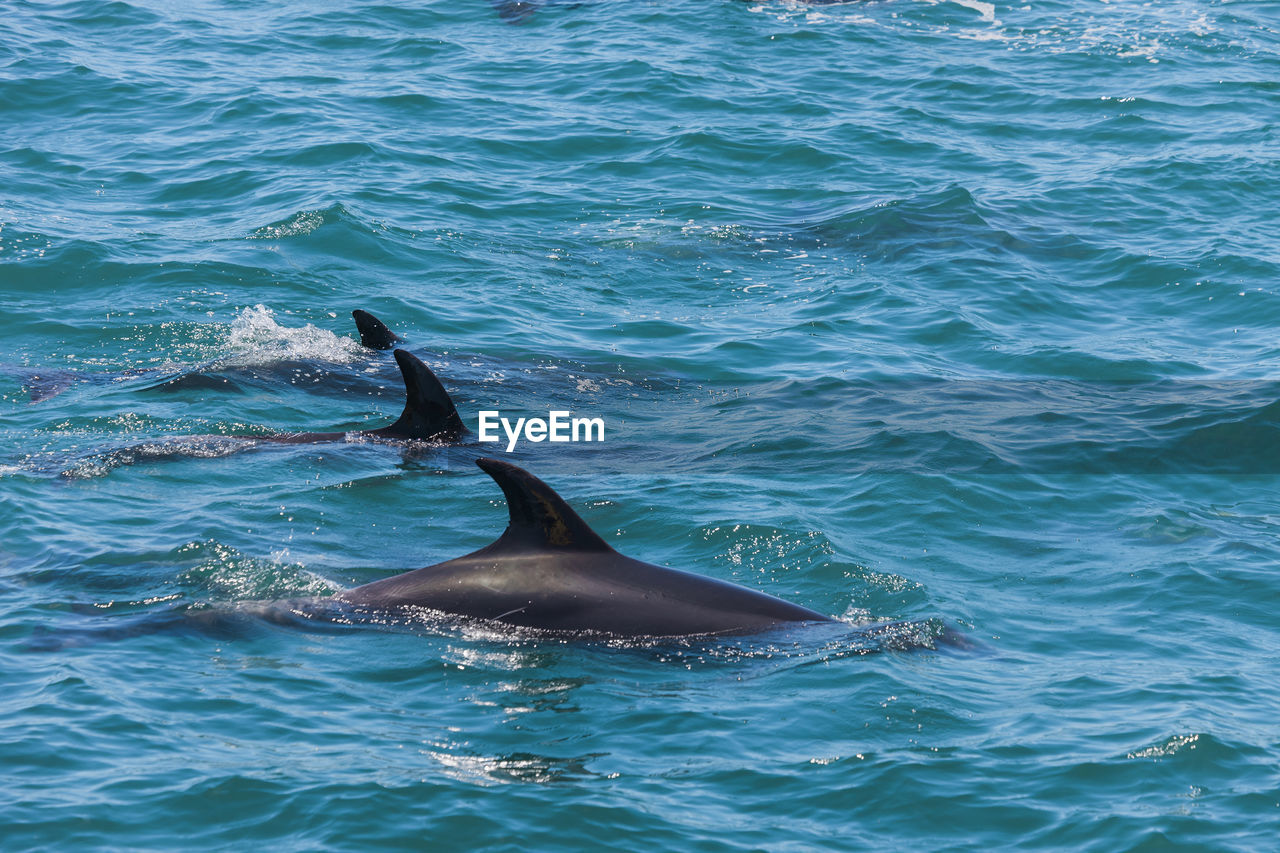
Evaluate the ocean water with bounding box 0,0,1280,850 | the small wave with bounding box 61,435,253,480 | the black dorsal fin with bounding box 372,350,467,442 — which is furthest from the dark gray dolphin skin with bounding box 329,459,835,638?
the small wave with bounding box 61,435,253,480

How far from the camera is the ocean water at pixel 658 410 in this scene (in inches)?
337

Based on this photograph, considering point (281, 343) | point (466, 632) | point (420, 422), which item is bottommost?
point (466, 632)

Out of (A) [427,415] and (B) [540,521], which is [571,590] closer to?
(B) [540,521]

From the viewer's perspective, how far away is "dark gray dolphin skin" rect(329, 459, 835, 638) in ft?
32.4

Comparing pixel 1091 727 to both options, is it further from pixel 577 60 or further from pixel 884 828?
pixel 577 60

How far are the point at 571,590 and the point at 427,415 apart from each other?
4.43 metres

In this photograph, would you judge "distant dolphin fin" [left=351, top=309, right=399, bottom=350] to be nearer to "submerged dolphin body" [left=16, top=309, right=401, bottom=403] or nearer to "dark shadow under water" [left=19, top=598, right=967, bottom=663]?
"submerged dolphin body" [left=16, top=309, right=401, bottom=403]

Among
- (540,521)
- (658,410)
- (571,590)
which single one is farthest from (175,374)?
(571,590)

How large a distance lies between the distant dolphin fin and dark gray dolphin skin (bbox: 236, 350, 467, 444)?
6.25 ft

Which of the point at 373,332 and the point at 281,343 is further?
the point at 281,343

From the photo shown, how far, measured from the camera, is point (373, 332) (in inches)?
636

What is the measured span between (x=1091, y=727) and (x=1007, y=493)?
14.7ft

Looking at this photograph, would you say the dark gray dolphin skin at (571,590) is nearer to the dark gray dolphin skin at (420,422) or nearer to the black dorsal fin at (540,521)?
the black dorsal fin at (540,521)

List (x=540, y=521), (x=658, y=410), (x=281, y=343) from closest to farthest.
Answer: (x=540, y=521) < (x=658, y=410) < (x=281, y=343)
